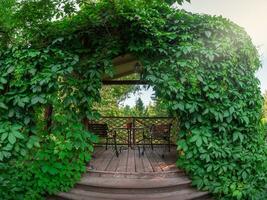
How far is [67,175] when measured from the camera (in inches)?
177

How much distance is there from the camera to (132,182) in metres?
4.66

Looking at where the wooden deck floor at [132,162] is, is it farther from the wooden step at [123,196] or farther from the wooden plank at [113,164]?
the wooden step at [123,196]

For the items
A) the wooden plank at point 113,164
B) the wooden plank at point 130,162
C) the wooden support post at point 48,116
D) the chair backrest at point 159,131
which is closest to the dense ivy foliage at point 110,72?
the wooden support post at point 48,116

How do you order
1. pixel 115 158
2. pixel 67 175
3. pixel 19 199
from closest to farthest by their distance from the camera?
pixel 19 199 < pixel 67 175 < pixel 115 158

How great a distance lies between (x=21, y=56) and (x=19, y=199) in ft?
6.33

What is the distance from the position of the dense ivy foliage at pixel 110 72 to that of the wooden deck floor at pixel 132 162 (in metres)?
0.69

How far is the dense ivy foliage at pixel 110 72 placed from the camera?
446 centimetres

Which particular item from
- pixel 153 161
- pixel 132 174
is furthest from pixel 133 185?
pixel 153 161

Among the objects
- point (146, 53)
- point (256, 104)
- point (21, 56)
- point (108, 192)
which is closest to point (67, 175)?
point (108, 192)

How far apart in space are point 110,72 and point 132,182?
1.62 metres

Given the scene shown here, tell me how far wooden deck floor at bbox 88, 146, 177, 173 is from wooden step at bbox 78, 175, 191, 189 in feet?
1.13

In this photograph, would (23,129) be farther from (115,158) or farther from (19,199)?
(115,158)

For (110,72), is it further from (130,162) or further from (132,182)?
(130,162)

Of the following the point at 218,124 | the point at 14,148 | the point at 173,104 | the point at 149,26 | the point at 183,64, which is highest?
the point at 149,26
